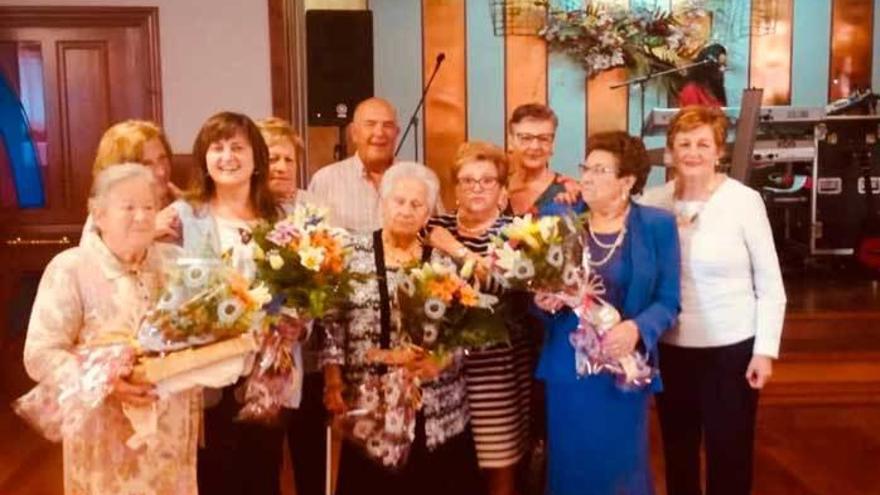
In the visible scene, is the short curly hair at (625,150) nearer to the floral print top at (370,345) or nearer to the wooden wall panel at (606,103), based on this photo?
the floral print top at (370,345)

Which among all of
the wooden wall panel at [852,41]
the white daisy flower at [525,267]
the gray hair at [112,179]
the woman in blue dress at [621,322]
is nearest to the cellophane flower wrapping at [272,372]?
the gray hair at [112,179]

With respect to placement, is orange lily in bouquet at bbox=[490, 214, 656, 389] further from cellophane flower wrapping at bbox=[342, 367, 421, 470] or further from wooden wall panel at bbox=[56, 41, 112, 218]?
wooden wall panel at bbox=[56, 41, 112, 218]

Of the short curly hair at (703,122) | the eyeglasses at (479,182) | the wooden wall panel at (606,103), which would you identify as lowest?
the eyeglasses at (479,182)

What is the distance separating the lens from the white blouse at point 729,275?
8.79 feet

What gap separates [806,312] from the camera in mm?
5402

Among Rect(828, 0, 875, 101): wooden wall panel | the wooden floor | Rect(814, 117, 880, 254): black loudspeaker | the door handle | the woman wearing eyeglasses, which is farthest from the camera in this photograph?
Rect(828, 0, 875, 101): wooden wall panel

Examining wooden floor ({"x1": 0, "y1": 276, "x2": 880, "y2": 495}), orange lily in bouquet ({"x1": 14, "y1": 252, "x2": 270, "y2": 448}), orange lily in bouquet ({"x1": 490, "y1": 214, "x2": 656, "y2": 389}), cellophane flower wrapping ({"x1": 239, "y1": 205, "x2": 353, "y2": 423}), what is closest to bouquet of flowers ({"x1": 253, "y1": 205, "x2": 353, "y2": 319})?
cellophane flower wrapping ({"x1": 239, "y1": 205, "x2": 353, "y2": 423})

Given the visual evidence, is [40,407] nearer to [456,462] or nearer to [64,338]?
[64,338]

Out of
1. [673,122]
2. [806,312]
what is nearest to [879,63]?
[806,312]

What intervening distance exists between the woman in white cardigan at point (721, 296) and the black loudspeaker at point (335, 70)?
2.89 meters

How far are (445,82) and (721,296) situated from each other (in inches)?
248

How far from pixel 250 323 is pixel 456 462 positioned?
837 millimetres

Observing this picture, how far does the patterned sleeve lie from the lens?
2068mm

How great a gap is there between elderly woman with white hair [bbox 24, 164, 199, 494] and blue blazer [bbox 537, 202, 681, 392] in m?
1.03
